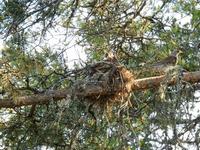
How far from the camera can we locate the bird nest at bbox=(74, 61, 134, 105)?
14.0ft

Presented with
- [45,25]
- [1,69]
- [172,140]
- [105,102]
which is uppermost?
[45,25]

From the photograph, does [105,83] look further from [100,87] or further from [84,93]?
[84,93]

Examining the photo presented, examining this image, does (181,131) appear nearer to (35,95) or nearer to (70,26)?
(35,95)

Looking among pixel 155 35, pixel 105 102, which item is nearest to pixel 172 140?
pixel 105 102

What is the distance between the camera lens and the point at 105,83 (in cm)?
436

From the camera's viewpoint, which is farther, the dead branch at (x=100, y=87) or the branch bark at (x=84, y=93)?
the branch bark at (x=84, y=93)

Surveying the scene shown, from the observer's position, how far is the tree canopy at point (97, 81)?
Result: 14.0ft

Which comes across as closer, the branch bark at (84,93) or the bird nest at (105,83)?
the bird nest at (105,83)

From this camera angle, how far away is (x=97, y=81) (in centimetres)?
432

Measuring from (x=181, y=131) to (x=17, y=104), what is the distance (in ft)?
4.87

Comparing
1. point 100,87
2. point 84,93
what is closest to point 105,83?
point 100,87

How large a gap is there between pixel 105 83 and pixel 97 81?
79 millimetres

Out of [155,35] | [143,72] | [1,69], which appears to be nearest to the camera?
[1,69]

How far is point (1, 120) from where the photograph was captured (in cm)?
560
